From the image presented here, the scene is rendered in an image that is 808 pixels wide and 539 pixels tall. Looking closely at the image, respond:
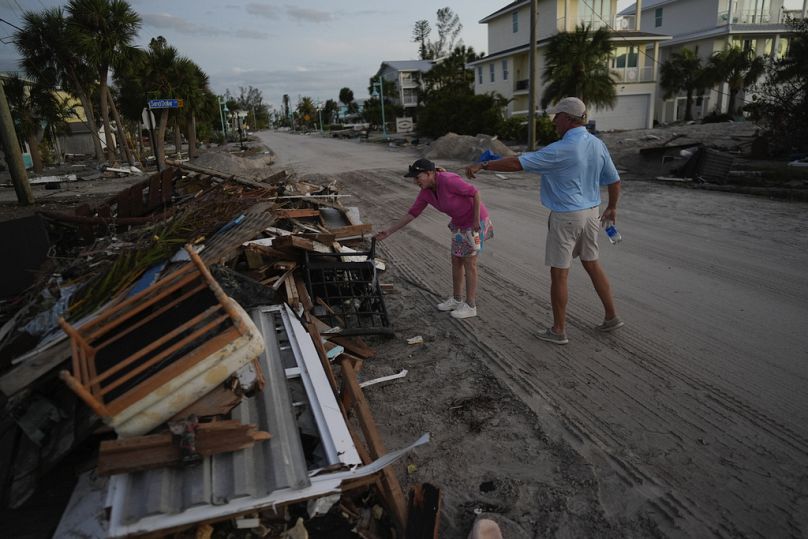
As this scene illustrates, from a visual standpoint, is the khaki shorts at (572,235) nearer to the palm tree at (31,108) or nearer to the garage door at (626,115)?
the palm tree at (31,108)

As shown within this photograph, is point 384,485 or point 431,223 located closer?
point 384,485

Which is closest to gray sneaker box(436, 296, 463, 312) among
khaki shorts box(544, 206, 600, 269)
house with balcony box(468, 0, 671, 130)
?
khaki shorts box(544, 206, 600, 269)

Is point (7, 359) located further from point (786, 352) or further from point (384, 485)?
→ point (786, 352)

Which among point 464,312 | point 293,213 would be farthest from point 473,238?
point 293,213

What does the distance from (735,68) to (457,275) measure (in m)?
41.2

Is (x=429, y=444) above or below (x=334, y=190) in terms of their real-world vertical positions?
below

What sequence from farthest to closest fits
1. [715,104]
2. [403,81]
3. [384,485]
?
[403,81], [715,104], [384,485]

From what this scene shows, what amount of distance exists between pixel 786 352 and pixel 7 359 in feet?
20.1

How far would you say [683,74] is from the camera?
124 feet

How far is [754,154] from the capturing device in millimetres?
15750

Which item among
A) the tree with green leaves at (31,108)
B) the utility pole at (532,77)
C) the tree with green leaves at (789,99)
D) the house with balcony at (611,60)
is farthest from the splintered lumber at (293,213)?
the house with balcony at (611,60)

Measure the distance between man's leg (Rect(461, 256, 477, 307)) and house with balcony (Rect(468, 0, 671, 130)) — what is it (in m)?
32.2

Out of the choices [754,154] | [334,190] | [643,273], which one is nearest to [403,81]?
[754,154]

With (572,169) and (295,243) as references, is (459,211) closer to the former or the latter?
(572,169)
